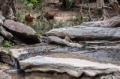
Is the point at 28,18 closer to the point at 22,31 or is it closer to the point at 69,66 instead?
the point at 22,31

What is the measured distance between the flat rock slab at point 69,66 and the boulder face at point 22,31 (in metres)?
1.92

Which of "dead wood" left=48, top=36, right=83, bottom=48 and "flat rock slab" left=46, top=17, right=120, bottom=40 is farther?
"flat rock slab" left=46, top=17, right=120, bottom=40

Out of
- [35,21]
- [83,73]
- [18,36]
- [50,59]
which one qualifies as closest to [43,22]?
[35,21]

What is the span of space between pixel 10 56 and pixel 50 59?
1288mm

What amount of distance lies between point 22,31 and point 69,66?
2.89m

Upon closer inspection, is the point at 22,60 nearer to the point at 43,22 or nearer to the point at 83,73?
the point at 83,73

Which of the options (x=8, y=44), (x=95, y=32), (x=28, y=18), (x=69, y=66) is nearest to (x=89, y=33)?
(x=95, y=32)

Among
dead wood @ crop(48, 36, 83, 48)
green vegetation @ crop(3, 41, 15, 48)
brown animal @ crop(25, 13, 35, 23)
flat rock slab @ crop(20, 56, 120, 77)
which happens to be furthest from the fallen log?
flat rock slab @ crop(20, 56, 120, 77)

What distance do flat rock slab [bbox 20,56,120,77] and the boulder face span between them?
1.92 meters

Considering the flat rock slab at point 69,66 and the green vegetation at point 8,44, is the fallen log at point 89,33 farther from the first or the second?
the flat rock slab at point 69,66

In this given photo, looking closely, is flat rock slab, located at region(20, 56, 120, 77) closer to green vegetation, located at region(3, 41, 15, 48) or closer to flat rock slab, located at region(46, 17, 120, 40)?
green vegetation, located at region(3, 41, 15, 48)

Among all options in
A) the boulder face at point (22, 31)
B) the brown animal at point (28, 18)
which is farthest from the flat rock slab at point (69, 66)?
the brown animal at point (28, 18)

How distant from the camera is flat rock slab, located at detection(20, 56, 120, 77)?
16.6 ft

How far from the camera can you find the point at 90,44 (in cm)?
791
